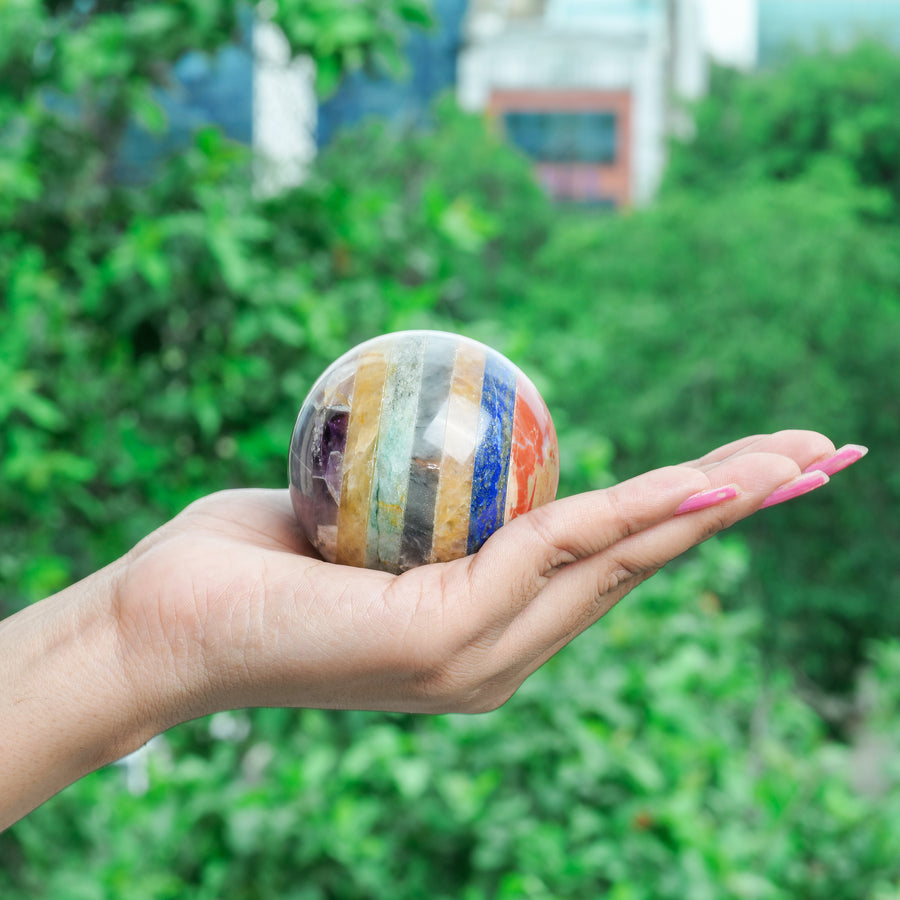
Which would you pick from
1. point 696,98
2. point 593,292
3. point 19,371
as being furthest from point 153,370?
point 696,98

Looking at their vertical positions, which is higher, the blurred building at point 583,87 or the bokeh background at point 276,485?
the bokeh background at point 276,485

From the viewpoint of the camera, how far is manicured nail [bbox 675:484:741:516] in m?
1.32

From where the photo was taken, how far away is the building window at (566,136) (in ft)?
131

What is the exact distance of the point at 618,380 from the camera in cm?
1552

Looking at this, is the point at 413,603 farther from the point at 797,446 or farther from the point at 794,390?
the point at 794,390

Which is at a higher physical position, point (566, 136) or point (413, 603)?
point (413, 603)

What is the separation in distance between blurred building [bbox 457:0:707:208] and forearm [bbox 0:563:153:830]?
38491 millimetres

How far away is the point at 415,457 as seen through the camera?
1.57m

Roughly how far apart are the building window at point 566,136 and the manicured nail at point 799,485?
39.4 meters

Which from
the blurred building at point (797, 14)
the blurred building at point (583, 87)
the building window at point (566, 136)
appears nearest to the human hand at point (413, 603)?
the blurred building at point (797, 14)

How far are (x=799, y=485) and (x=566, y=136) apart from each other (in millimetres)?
40418

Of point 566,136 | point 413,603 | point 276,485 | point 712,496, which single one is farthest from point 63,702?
point 566,136

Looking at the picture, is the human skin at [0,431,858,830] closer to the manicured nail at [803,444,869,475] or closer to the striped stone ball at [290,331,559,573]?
the manicured nail at [803,444,869,475]

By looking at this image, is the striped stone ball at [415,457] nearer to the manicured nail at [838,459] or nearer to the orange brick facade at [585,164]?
the manicured nail at [838,459]
